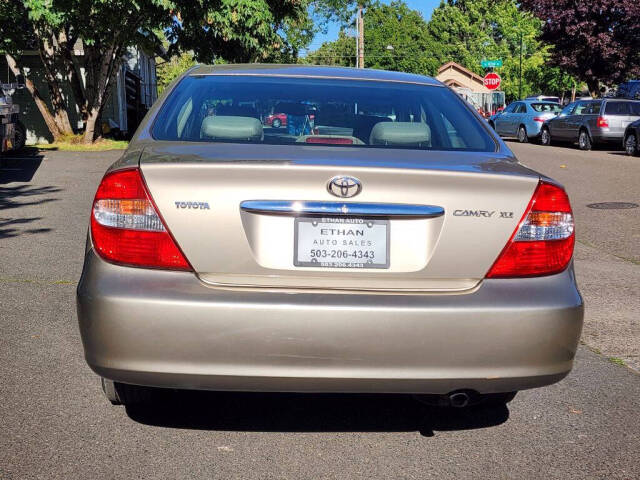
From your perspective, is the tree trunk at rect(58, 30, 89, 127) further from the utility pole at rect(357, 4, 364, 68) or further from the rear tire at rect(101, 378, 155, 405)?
the utility pole at rect(357, 4, 364, 68)

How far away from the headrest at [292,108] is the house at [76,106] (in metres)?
20.5

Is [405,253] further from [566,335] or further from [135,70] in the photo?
[135,70]

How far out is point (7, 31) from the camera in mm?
22688

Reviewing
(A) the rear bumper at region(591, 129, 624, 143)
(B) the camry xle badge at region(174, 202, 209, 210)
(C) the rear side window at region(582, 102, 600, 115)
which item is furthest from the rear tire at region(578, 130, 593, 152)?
(B) the camry xle badge at region(174, 202, 209, 210)

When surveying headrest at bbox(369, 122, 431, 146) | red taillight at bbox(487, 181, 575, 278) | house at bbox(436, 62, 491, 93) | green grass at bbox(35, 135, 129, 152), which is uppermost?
headrest at bbox(369, 122, 431, 146)

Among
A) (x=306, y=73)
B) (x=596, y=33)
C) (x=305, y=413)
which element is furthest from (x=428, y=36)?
(x=305, y=413)

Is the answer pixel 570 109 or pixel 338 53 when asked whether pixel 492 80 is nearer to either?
pixel 570 109

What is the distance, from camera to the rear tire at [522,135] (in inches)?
1258

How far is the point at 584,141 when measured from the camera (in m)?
26.5

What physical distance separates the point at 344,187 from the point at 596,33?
133 ft

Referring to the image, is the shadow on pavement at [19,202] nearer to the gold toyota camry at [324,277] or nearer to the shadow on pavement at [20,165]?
the shadow on pavement at [20,165]

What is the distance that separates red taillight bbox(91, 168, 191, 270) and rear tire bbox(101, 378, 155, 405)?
778 mm

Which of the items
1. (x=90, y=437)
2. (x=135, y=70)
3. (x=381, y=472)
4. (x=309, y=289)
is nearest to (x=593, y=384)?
(x=381, y=472)

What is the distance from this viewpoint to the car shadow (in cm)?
402
